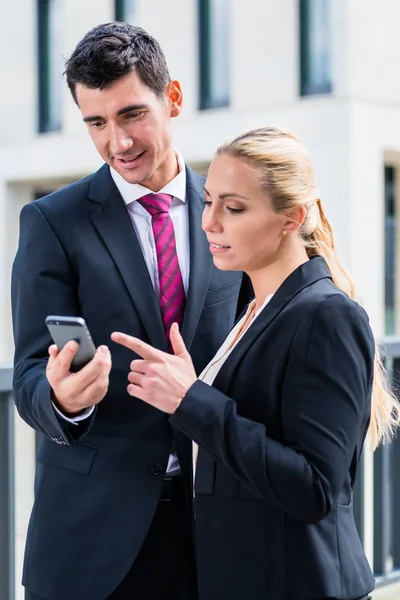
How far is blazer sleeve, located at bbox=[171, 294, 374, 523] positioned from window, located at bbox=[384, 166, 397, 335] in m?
12.9

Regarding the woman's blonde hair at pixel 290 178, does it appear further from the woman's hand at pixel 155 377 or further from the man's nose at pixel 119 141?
the woman's hand at pixel 155 377

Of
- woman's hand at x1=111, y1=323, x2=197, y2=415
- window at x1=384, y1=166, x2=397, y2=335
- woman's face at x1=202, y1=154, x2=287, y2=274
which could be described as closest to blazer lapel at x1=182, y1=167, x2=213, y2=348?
woman's face at x1=202, y1=154, x2=287, y2=274

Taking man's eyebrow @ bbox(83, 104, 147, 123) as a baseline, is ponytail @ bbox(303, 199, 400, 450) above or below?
below

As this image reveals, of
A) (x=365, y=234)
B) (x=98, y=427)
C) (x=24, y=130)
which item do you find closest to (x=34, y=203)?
(x=98, y=427)

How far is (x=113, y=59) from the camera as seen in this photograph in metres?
2.15

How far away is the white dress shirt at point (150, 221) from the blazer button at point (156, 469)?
0.05 meters

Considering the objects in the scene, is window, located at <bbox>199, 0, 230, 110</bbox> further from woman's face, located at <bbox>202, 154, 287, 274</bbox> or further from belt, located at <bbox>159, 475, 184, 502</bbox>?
woman's face, located at <bbox>202, 154, 287, 274</bbox>

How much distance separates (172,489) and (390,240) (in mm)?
12703

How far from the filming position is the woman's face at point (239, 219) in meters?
1.95

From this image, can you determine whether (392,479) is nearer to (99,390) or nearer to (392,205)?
(99,390)

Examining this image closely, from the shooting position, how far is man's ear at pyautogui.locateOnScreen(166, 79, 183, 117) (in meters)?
2.34

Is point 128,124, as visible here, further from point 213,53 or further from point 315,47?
point 213,53

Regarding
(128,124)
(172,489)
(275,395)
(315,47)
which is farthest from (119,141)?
(315,47)

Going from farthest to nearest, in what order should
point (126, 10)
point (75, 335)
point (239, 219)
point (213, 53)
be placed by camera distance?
point (126, 10), point (213, 53), point (239, 219), point (75, 335)
